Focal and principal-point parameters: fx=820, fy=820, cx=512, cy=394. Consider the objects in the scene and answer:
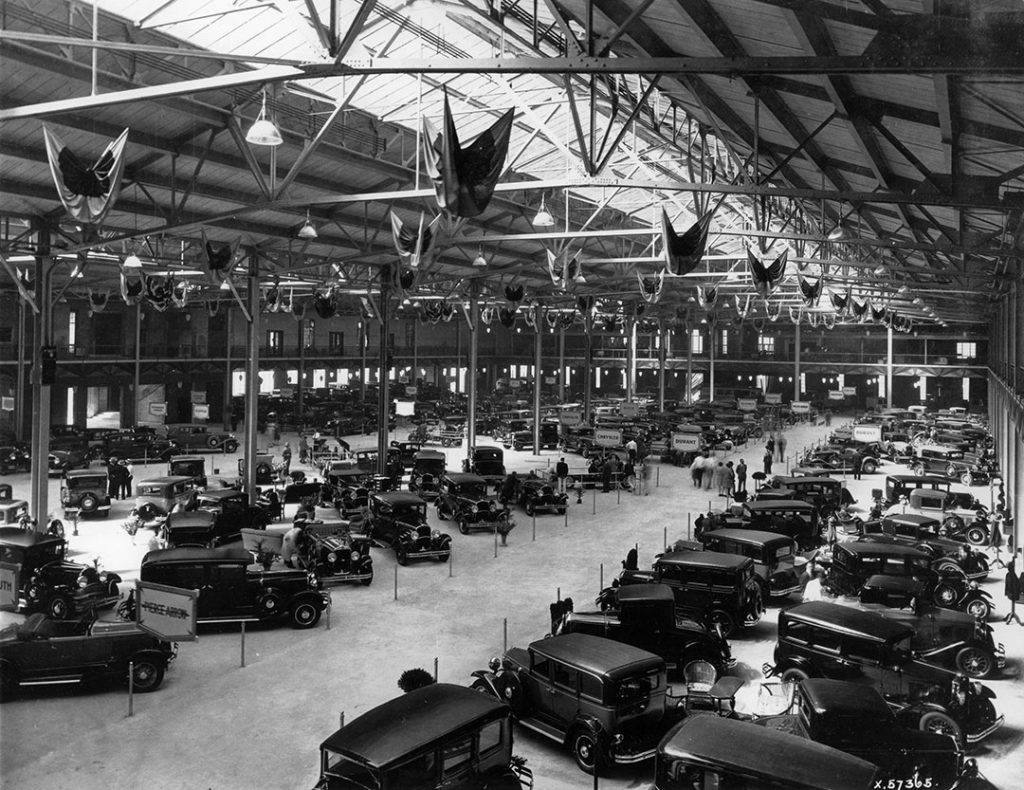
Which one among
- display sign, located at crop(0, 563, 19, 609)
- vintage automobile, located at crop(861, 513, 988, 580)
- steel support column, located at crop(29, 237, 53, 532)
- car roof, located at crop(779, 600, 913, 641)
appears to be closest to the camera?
car roof, located at crop(779, 600, 913, 641)

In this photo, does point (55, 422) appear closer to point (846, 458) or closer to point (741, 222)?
point (741, 222)

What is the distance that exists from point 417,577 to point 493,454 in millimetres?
11587

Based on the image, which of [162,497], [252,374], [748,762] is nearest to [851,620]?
[748,762]

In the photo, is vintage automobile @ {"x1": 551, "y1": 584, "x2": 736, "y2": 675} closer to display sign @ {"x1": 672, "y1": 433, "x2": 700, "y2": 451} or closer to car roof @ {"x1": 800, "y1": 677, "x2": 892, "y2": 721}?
car roof @ {"x1": 800, "y1": 677, "x2": 892, "y2": 721}

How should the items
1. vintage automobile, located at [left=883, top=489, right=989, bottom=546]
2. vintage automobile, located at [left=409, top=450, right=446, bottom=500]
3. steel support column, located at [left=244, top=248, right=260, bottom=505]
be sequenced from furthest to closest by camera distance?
1. vintage automobile, located at [left=409, top=450, right=446, bottom=500]
2. steel support column, located at [left=244, top=248, right=260, bottom=505]
3. vintage automobile, located at [left=883, top=489, right=989, bottom=546]

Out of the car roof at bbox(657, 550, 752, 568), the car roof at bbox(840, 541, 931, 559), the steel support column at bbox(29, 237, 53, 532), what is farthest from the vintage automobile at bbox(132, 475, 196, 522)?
the car roof at bbox(840, 541, 931, 559)

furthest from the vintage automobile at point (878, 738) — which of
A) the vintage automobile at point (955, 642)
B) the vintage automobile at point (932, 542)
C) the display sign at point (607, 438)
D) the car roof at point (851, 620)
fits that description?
the display sign at point (607, 438)

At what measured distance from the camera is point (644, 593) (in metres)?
11.8

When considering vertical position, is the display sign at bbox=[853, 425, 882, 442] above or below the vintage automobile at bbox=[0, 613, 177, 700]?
above

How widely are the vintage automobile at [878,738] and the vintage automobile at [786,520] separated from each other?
10144mm

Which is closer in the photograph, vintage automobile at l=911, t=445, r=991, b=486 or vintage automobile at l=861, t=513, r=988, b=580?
vintage automobile at l=861, t=513, r=988, b=580

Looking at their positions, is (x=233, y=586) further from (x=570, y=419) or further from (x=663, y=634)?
(x=570, y=419)

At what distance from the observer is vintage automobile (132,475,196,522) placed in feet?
68.5

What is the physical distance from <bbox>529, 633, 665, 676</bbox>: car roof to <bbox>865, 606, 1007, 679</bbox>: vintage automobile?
4.21 meters
